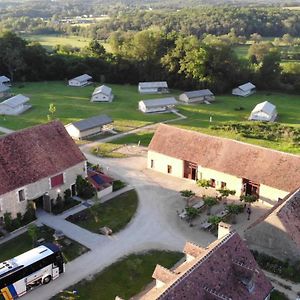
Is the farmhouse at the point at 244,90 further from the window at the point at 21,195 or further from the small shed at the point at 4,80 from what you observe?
the window at the point at 21,195

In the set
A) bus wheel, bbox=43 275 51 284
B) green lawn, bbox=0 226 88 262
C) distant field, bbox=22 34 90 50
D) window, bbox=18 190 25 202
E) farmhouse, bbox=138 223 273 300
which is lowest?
green lawn, bbox=0 226 88 262

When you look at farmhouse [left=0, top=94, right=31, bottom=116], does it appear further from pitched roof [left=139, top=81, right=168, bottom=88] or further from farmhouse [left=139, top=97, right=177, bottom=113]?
pitched roof [left=139, top=81, right=168, bottom=88]

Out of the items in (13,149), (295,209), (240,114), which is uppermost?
(13,149)

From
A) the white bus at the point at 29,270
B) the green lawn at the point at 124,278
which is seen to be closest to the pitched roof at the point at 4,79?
the white bus at the point at 29,270

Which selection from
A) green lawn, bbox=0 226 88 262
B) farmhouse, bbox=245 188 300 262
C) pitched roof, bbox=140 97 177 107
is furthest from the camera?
pitched roof, bbox=140 97 177 107

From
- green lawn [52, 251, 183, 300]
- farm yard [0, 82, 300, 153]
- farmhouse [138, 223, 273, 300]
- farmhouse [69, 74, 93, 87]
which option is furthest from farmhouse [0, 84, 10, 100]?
farmhouse [138, 223, 273, 300]

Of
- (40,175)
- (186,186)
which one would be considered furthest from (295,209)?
(40,175)

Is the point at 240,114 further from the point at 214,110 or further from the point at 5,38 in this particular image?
the point at 5,38
